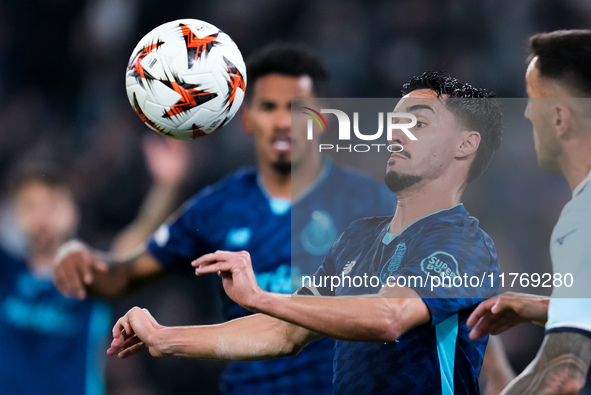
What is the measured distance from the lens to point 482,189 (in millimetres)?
3623

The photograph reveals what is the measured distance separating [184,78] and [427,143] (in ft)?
3.68

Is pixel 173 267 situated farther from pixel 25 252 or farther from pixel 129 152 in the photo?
pixel 129 152

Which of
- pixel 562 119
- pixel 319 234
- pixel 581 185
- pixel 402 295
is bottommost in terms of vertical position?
pixel 402 295

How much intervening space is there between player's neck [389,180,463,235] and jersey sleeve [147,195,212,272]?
68.1 inches

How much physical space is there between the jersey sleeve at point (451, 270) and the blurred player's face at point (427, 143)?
35cm

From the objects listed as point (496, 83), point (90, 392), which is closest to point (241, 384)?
point (90, 392)

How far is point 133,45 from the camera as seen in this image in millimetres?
6719

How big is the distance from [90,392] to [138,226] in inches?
53.7

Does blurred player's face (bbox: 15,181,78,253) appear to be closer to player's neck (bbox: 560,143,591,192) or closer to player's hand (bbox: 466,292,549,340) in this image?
player's hand (bbox: 466,292,549,340)

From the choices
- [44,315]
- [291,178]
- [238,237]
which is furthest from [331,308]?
[44,315]

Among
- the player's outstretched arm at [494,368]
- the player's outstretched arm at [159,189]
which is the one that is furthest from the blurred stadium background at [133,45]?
the player's outstretched arm at [494,368]

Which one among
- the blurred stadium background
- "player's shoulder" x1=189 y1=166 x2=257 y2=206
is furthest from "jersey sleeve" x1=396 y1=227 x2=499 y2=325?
the blurred stadium background

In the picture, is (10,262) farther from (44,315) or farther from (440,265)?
(440,265)

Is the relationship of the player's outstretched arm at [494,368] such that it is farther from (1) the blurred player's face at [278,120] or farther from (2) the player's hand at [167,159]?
(2) the player's hand at [167,159]
